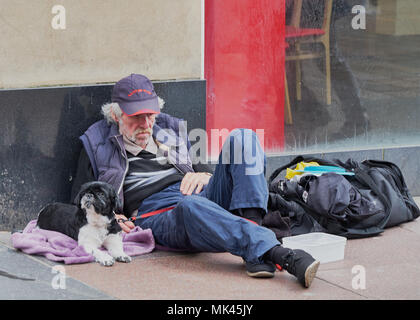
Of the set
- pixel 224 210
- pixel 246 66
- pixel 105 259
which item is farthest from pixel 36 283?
pixel 246 66

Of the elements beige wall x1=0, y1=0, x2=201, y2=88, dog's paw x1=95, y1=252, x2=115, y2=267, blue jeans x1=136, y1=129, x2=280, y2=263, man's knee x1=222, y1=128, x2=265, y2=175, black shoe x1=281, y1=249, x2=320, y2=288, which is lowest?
dog's paw x1=95, y1=252, x2=115, y2=267

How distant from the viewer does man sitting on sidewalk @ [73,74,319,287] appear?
4.18m

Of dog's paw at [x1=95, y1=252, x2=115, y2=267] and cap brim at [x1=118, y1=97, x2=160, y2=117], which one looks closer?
dog's paw at [x1=95, y1=252, x2=115, y2=267]

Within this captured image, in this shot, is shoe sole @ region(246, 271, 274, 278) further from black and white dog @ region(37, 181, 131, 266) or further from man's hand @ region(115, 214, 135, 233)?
man's hand @ region(115, 214, 135, 233)

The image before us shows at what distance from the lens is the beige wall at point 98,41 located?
5.12m

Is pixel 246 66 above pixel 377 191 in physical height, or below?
above

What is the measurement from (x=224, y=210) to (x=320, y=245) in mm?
700

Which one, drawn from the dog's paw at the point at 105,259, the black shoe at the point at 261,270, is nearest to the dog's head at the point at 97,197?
the dog's paw at the point at 105,259

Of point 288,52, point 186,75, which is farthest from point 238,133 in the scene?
point 288,52

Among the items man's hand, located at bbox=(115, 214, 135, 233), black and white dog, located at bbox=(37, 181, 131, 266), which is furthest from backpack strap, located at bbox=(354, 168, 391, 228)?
black and white dog, located at bbox=(37, 181, 131, 266)

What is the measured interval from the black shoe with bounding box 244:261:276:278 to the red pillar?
2226 mm

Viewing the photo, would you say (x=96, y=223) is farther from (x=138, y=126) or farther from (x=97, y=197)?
(x=138, y=126)

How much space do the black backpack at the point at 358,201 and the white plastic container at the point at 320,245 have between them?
306 mm

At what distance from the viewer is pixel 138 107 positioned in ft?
15.6
